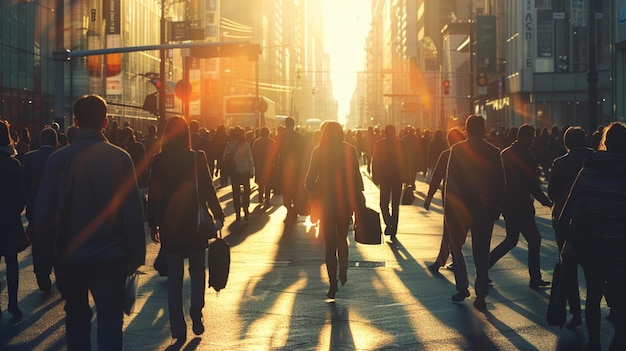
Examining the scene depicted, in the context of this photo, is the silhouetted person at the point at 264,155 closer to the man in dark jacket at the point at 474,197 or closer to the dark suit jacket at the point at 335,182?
the dark suit jacket at the point at 335,182

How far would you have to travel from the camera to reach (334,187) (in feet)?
36.7

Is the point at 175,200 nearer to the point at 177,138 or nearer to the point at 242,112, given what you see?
the point at 177,138

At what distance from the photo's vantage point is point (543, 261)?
1461cm

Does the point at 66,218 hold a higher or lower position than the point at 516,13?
lower

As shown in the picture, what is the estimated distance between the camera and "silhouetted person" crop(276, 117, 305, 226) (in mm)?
21250

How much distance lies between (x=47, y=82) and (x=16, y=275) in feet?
139

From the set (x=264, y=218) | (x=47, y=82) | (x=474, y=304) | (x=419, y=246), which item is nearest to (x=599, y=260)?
(x=474, y=304)

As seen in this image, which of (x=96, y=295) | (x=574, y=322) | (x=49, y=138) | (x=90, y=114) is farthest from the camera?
(x=49, y=138)

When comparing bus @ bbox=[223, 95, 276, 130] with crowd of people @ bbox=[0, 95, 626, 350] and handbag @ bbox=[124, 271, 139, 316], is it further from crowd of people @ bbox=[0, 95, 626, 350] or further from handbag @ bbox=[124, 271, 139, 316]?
handbag @ bbox=[124, 271, 139, 316]

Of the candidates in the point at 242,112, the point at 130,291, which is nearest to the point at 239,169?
the point at 130,291

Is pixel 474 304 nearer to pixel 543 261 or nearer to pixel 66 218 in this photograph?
pixel 543 261

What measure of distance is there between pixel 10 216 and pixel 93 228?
426 cm

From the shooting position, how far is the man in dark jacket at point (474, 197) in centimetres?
1077

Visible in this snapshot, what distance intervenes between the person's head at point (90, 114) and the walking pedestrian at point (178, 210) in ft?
7.73
